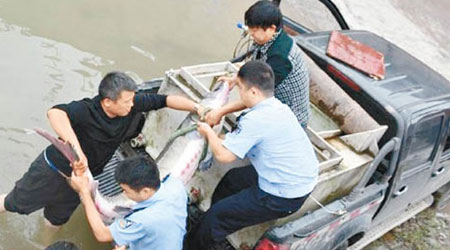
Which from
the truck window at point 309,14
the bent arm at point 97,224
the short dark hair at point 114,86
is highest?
the short dark hair at point 114,86

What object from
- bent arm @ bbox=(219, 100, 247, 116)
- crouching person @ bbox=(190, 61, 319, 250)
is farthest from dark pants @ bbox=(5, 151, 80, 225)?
bent arm @ bbox=(219, 100, 247, 116)

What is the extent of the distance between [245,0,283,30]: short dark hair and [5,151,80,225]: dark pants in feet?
5.93

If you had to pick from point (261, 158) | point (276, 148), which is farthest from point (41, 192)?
point (276, 148)

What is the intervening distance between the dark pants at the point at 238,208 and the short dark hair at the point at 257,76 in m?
0.74

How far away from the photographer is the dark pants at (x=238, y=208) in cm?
355

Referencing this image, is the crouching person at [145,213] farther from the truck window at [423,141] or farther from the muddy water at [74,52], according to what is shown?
the truck window at [423,141]

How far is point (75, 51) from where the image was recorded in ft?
23.3

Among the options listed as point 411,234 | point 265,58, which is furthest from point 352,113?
point 411,234

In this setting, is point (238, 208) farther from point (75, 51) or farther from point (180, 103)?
point (75, 51)

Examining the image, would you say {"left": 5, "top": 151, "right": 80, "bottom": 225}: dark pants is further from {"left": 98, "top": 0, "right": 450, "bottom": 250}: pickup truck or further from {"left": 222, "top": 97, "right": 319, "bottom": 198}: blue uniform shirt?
{"left": 222, "top": 97, "right": 319, "bottom": 198}: blue uniform shirt

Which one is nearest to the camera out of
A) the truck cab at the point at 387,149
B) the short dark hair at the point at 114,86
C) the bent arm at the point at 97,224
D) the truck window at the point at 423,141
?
the bent arm at the point at 97,224

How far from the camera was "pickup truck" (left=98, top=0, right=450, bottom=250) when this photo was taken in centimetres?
395

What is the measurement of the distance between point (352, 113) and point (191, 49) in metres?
3.97

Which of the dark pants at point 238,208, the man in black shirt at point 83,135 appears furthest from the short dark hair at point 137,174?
the dark pants at point 238,208
